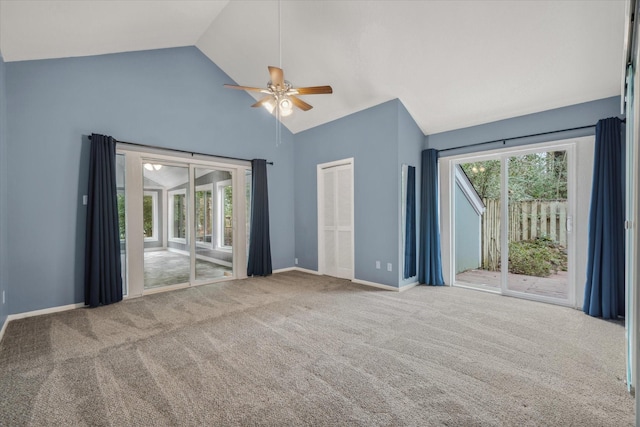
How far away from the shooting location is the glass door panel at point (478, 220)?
5.29 metres

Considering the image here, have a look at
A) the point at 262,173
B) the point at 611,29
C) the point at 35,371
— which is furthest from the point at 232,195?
the point at 611,29

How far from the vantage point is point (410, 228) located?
4.47 m

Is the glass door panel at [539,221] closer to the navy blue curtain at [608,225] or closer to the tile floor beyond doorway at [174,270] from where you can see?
the navy blue curtain at [608,225]

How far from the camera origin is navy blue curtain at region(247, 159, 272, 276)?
5184mm

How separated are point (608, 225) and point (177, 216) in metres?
7.59

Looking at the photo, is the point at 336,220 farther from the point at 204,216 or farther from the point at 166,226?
the point at 166,226

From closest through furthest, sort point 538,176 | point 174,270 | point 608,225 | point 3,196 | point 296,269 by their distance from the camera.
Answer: point 3,196 < point 608,225 < point 538,176 < point 174,270 < point 296,269

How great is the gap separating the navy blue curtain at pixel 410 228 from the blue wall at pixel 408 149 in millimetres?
105

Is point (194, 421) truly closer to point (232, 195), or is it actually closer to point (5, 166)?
point (5, 166)

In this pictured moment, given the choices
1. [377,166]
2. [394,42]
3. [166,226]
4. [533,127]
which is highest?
[394,42]

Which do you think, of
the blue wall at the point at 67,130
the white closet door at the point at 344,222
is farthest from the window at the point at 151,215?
the white closet door at the point at 344,222

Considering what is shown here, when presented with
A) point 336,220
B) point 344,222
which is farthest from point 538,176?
point 336,220

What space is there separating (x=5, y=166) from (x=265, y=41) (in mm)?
3481

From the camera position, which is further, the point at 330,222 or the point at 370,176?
the point at 330,222
